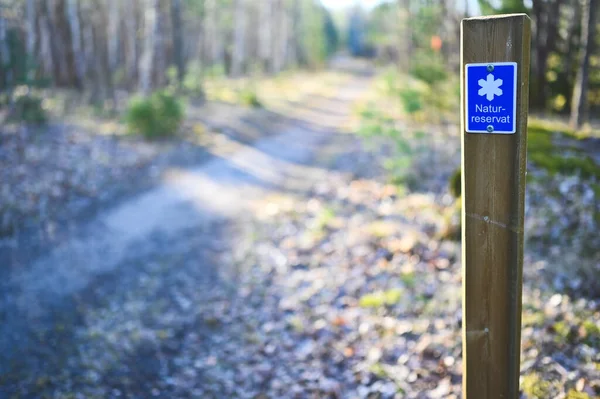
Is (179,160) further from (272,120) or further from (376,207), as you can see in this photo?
(272,120)

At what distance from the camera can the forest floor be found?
406cm

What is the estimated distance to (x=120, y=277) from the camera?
5926mm

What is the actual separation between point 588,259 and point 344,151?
27.0 ft

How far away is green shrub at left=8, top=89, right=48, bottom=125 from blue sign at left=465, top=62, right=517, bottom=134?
10.9m

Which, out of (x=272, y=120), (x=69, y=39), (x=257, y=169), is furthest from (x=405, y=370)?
(x=69, y=39)

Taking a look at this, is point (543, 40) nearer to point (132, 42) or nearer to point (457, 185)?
point (457, 185)

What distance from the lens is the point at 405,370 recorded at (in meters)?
4.07

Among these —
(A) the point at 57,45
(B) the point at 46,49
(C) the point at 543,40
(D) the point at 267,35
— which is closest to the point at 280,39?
(D) the point at 267,35

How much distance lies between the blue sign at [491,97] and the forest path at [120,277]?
3604mm

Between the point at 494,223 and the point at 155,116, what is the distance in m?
10.7

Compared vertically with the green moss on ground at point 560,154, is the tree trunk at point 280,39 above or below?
above

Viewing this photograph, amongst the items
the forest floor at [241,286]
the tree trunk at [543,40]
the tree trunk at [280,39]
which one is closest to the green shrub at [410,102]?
the forest floor at [241,286]

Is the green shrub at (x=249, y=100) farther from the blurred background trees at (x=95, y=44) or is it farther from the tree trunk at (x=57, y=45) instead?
the tree trunk at (x=57, y=45)

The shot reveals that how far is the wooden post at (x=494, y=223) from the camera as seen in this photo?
83.0 inches
